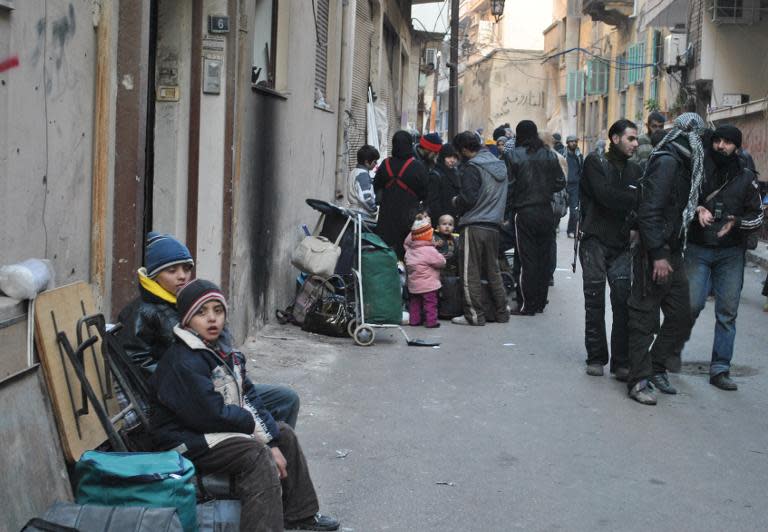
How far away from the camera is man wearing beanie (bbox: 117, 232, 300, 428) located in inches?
191

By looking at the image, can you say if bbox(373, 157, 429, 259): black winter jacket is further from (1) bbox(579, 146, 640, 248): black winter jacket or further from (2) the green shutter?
(2) the green shutter

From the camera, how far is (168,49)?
8109 mm

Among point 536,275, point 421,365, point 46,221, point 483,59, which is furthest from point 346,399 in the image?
point 483,59

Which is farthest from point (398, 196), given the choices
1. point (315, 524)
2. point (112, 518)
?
point (112, 518)

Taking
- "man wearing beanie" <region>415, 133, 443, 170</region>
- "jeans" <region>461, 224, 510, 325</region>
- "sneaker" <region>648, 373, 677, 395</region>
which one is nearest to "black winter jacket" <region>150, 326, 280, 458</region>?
"sneaker" <region>648, 373, 677, 395</region>

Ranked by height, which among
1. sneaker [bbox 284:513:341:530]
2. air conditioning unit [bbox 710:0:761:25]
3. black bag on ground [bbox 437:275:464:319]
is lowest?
sneaker [bbox 284:513:341:530]

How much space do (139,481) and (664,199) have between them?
4.78m

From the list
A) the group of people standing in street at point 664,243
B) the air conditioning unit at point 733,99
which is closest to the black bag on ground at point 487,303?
the group of people standing in street at point 664,243

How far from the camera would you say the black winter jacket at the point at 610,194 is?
830 cm

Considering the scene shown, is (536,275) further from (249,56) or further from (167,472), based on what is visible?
(167,472)

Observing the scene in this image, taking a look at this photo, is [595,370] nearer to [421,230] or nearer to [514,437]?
[514,437]

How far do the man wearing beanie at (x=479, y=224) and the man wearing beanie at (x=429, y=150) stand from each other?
71.7 inches

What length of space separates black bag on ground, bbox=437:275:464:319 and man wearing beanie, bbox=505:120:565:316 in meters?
0.75

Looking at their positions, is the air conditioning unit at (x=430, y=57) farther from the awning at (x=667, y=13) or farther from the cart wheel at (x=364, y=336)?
the cart wheel at (x=364, y=336)
